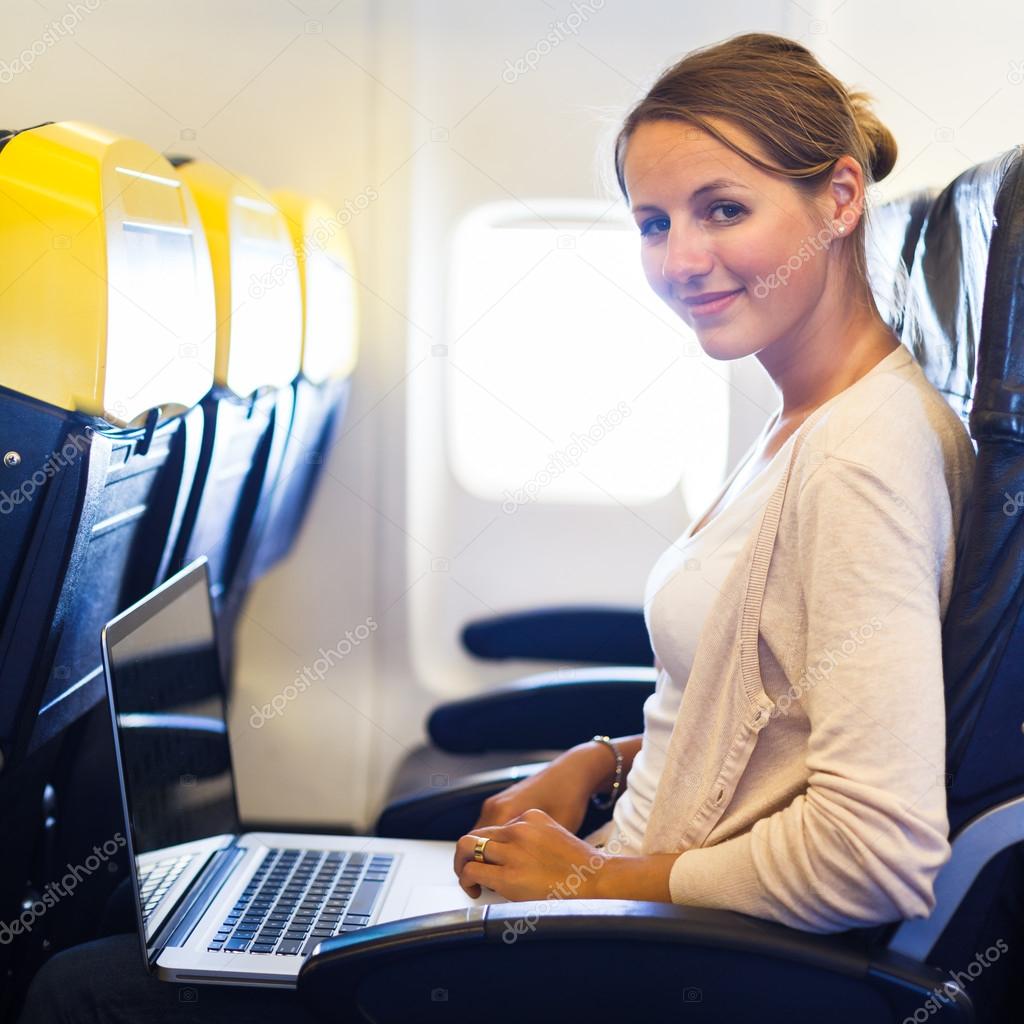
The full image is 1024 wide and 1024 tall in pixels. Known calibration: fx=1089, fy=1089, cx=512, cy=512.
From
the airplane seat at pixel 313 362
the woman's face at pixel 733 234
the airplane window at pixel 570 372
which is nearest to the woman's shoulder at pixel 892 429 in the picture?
the woman's face at pixel 733 234

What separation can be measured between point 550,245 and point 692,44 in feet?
1.81

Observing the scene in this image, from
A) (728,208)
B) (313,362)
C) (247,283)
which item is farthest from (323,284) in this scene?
(728,208)

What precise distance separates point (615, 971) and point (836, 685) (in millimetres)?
369

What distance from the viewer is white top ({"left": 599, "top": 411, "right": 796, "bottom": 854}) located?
4.17 feet

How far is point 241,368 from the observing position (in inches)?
66.5

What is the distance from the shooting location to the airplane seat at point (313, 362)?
222 cm

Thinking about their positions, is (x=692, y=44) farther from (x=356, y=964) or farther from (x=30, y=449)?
(x=356, y=964)

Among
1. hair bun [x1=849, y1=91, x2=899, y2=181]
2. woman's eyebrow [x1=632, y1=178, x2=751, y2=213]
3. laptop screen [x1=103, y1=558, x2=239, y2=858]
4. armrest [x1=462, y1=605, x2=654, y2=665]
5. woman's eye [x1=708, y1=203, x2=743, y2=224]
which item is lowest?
armrest [x1=462, y1=605, x2=654, y2=665]

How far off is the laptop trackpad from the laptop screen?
13.2 inches

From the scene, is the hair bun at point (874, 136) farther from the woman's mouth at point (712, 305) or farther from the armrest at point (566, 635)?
the armrest at point (566, 635)

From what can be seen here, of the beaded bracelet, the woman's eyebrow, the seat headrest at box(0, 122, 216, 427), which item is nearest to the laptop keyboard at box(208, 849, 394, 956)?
the beaded bracelet

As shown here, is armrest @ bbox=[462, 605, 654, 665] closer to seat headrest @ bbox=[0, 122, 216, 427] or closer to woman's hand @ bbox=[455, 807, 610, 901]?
woman's hand @ bbox=[455, 807, 610, 901]

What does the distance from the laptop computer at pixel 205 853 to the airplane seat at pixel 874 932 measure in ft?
0.77

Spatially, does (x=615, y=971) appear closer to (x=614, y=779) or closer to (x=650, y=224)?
(x=614, y=779)
